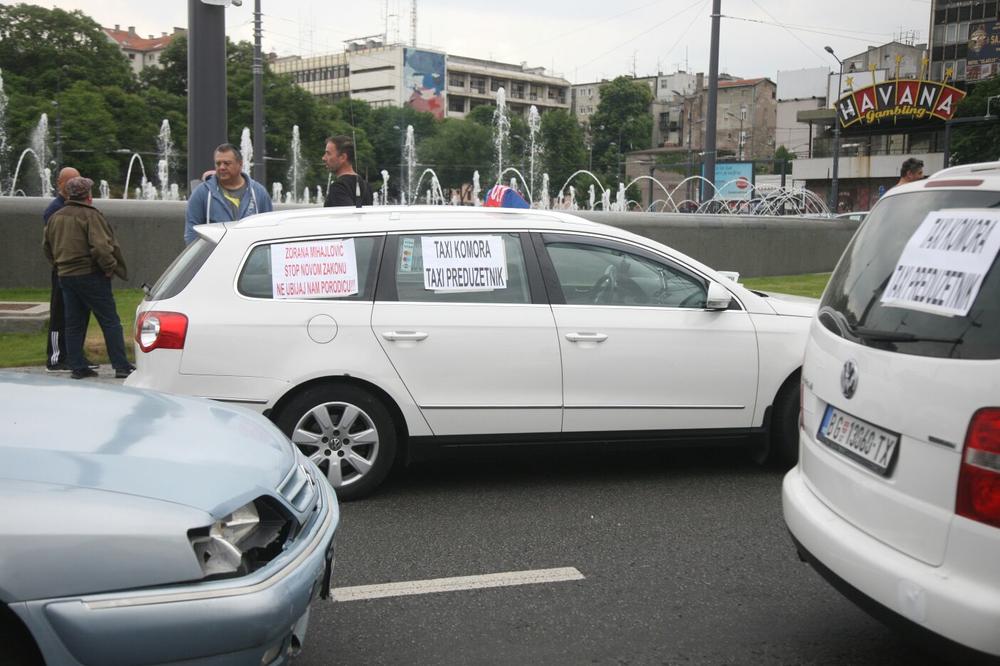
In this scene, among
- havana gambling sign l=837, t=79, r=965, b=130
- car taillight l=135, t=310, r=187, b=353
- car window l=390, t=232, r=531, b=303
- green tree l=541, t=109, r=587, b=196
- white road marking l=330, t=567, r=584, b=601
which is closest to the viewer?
white road marking l=330, t=567, r=584, b=601

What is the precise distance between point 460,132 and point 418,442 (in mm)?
92854

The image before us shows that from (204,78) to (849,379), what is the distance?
299 inches

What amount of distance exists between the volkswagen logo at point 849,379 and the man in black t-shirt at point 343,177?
5.14 meters

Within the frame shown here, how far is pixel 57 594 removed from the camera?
2.41 metres

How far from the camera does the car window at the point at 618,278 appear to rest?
223 inches

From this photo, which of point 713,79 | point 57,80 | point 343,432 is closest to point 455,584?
point 343,432

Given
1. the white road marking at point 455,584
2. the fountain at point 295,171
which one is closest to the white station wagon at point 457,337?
the white road marking at point 455,584

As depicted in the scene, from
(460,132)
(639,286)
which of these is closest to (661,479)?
(639,286)

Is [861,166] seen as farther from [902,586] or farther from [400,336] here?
[902,586]

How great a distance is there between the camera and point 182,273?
5488 millimetres

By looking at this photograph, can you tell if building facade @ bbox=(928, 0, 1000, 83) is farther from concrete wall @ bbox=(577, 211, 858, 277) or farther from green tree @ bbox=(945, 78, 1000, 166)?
concrete wall @ bbox=(577, 211, 858, 277)

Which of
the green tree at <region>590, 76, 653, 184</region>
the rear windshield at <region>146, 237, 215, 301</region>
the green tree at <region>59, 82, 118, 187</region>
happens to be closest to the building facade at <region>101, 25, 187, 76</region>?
the green tree at <region>590, 76, 653, 184</region>

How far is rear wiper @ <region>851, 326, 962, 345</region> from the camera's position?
2878 mm

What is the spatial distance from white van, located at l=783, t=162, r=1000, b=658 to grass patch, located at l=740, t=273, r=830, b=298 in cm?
1201
